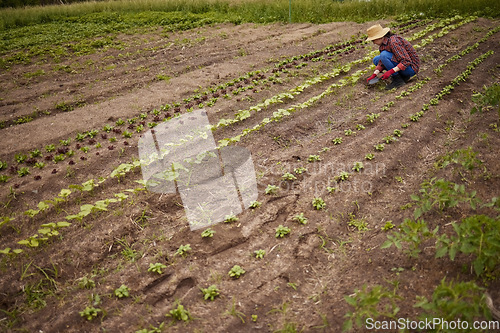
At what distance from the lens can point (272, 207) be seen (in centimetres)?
390

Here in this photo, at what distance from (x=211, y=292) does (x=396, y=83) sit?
5.71m

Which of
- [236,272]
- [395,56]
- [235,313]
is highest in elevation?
[395,56]

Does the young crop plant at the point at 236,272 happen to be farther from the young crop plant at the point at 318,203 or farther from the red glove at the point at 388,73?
the red glove at the point at 388,73

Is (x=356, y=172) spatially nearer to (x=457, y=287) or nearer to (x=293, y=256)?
(x=293, y=256)

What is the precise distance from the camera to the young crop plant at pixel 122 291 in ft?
9.82

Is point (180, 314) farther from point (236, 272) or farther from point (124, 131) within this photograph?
point (124, 131)

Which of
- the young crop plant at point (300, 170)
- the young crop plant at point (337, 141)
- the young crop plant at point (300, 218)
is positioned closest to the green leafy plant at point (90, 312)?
the young crop plant at point (300, 218)

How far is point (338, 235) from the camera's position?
11.3 ft

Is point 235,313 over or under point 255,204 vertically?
under

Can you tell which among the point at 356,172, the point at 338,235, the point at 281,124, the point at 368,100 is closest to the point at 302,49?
the point at 368,100

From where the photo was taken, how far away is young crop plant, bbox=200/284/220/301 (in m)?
2.90

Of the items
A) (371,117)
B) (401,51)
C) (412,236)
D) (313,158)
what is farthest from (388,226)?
(401,51)

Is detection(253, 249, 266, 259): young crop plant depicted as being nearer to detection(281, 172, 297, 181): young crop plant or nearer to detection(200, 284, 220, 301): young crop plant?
detection(200, 284, 220, 301): young crop plant

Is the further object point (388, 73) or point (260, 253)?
point (388, 73)
